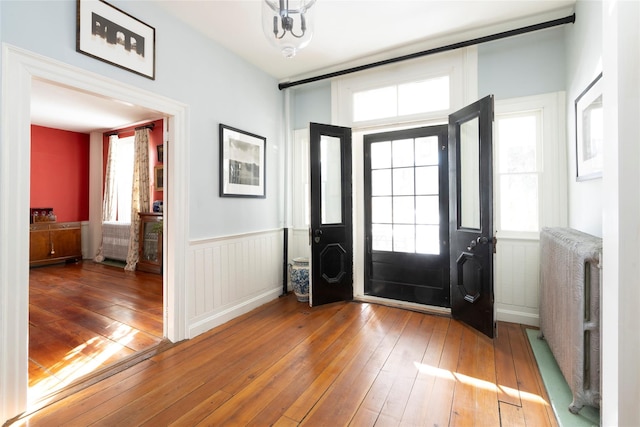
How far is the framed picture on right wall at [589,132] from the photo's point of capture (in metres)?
1.88

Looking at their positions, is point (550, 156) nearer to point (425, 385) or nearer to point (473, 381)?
point (473, 381)

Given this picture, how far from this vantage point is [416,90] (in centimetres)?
330

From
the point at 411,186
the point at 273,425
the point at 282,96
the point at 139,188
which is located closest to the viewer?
the point at 273,425

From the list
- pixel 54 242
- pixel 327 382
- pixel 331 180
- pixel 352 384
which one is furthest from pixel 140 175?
pixel 352 384

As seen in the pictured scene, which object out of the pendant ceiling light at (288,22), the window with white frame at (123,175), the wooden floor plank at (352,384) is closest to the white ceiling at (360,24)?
the pendant ceiling light at (288,22)

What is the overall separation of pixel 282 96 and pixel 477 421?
12.8 feet

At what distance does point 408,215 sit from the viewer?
3471mm

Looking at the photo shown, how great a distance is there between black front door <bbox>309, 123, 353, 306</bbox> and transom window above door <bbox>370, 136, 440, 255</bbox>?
0.37 m

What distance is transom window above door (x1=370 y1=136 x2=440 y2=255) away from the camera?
11.0 feet

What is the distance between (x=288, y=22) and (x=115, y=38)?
4.94 feet

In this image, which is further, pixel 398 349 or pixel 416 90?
pixel 416 90

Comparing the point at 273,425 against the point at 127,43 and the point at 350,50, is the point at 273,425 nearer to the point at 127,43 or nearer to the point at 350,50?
the point at 127,43

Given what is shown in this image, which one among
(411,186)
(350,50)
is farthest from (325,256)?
(350,50)

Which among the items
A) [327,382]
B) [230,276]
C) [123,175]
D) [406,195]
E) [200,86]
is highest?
[200,86]
